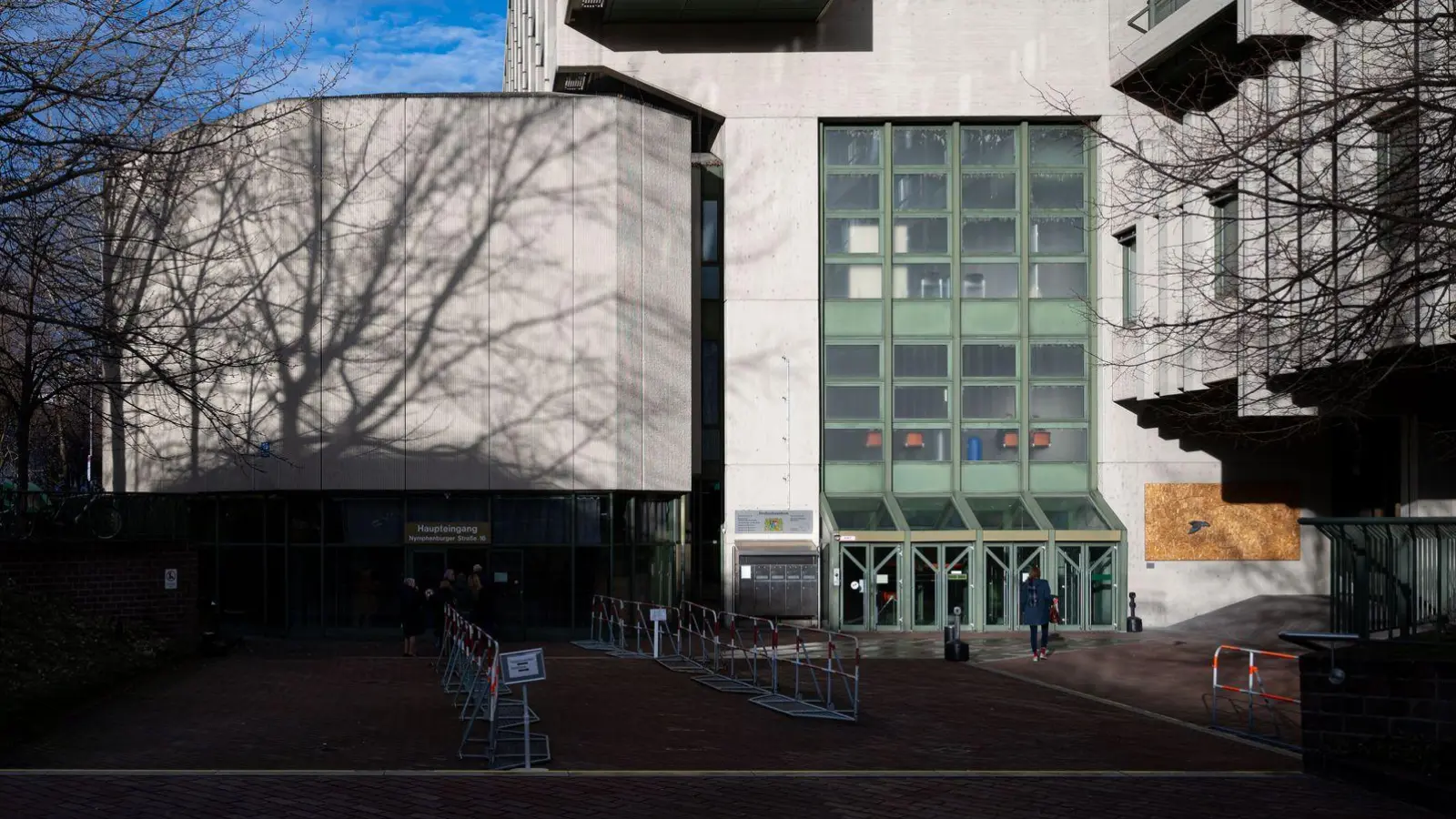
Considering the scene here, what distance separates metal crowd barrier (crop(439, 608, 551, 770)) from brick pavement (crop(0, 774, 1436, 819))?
90 centimetres

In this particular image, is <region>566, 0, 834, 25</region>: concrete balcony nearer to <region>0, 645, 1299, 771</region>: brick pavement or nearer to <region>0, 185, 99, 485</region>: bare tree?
<region>0, 185, 99, 485</region>: bare tree

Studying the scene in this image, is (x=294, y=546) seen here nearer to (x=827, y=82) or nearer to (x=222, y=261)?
(x=222, y=261)

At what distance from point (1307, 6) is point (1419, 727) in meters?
15.2

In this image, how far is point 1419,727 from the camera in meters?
12.6

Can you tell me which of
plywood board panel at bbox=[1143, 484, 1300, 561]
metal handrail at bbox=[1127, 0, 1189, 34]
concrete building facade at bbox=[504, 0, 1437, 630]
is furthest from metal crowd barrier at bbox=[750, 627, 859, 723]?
metal handrail at bbox=[1127, 0, 1189, 34]

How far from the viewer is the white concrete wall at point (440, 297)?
32375 mm

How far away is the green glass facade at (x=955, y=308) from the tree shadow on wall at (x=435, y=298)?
636cm

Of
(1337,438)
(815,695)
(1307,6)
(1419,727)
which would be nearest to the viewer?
(1419,727)

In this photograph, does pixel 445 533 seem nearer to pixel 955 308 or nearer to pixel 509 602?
pixel 509 602

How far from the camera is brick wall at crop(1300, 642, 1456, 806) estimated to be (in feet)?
40.1

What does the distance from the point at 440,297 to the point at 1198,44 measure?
1713 centimetres

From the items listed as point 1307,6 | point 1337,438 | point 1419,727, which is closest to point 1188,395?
point 1337,438

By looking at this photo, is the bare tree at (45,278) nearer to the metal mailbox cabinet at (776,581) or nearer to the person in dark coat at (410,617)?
the person in dark coat at (410,617)

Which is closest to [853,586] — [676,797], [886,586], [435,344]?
[886,586]
